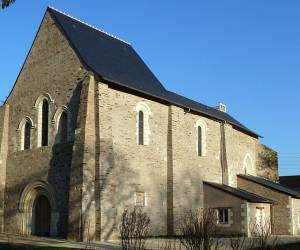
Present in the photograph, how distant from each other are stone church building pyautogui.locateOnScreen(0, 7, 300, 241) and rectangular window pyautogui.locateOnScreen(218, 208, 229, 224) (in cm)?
6

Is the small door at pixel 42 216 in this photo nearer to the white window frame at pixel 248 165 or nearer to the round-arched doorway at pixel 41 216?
the round-arched doorway at pixel 41 216

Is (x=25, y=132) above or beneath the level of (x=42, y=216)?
above

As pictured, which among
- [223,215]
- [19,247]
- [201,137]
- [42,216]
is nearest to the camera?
[19,247]

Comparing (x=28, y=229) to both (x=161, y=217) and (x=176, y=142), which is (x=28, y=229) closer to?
(x=161, y=217)

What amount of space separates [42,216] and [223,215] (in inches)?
404

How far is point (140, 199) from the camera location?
23.6 metres

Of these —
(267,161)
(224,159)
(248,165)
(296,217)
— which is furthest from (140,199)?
(267,161)

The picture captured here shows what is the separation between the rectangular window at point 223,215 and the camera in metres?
26.6

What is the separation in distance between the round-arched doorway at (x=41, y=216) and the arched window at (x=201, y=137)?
1064cm

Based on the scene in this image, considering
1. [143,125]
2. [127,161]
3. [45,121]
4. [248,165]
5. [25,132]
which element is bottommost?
[127,161]

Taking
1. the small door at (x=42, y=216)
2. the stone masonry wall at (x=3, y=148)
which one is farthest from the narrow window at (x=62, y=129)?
the stone masonry wall at (x=3, y=148)

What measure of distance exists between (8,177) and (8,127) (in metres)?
2.83

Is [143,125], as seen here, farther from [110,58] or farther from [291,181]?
[291,181]

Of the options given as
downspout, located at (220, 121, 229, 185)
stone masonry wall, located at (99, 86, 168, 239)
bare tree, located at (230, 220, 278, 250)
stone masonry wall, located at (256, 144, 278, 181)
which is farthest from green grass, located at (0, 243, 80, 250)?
stone masonry wall, located at (256, 144, 278, 181)
